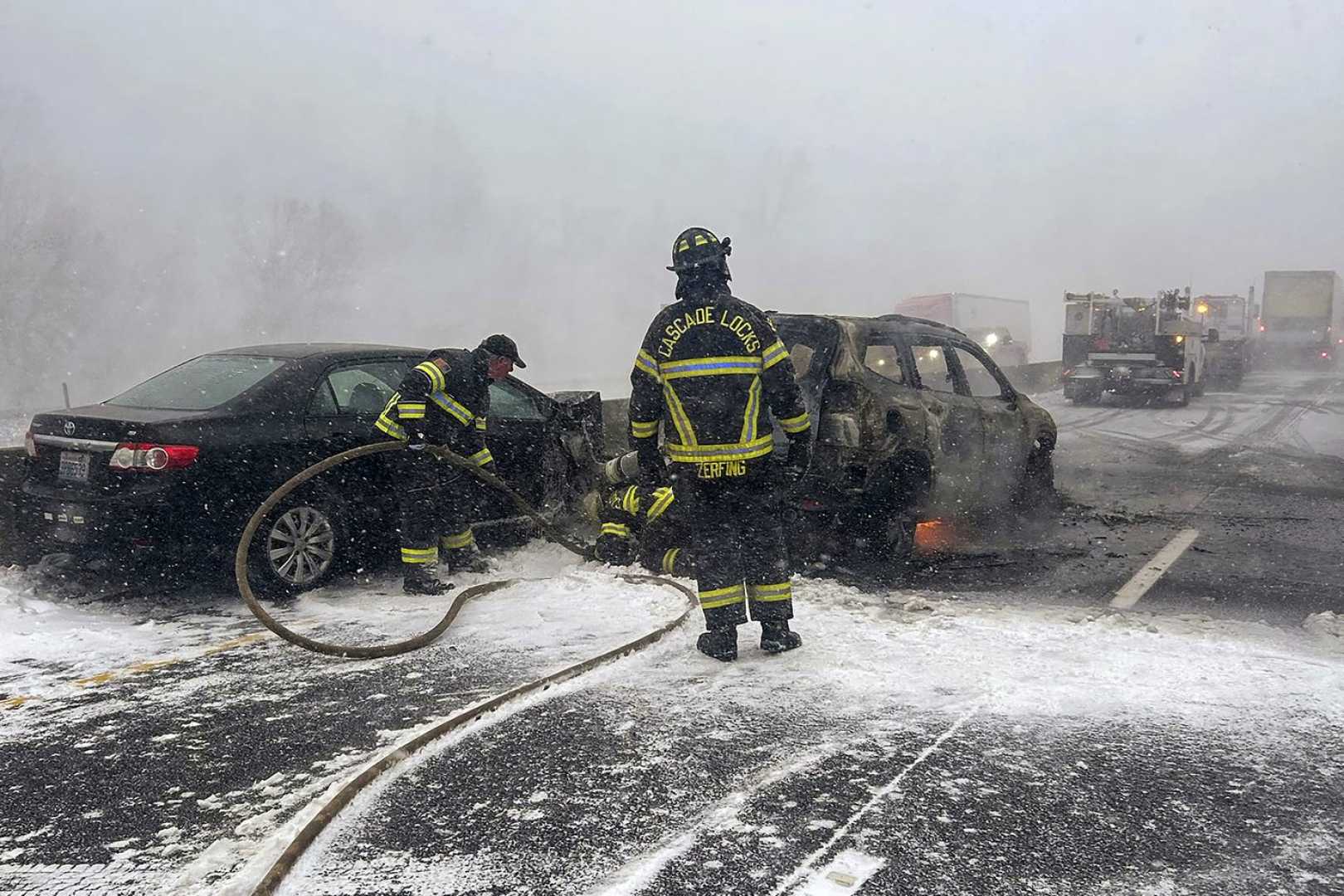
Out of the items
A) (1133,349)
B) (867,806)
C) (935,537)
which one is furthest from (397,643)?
(1133,349)

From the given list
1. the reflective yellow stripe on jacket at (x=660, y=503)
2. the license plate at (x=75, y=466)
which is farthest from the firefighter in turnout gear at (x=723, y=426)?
the license plate at (x=75, y=466)

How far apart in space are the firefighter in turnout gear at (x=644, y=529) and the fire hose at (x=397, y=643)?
24 centimetres

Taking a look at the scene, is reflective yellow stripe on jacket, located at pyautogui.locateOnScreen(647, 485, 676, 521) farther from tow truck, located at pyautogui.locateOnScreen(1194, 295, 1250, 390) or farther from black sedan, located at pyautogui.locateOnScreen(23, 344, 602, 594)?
tow truck, located at pyautogui.locateOnScreen(1194, 295, 1250, 390)

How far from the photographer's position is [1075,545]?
7.20 meters

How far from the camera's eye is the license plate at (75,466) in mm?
5098

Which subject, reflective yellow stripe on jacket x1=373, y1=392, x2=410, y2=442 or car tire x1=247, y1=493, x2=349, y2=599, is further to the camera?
reflective yellow stripe on jacket x1=373, y1=392, x2=410, y2=442

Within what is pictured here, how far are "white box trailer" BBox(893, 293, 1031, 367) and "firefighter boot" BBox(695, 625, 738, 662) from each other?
25.6 meters

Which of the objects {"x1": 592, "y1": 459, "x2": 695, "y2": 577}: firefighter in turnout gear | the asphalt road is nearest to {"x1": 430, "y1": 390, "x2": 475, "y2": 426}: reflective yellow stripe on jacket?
{"x1": 592, "y1": 459, "x2": 695, "y2": 577}: firefighter in turnout gear

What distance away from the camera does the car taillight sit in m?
5.01

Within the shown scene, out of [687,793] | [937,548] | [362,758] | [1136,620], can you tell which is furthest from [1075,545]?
[362,758]

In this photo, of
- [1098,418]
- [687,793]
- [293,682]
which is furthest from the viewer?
[1098,418]

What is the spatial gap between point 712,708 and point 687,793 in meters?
0.72

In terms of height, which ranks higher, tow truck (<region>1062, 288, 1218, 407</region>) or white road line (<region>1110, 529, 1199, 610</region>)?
tow truck (<region>1062, 288, 1218, 407</region>)

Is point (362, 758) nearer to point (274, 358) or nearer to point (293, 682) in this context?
point (293, 682)
